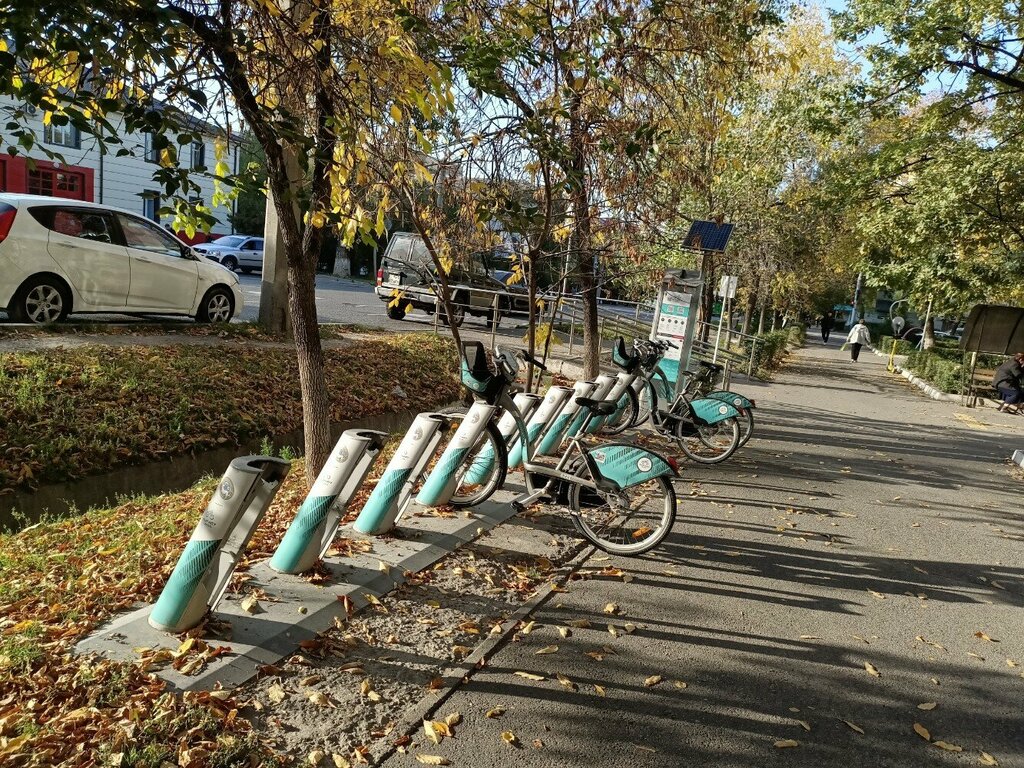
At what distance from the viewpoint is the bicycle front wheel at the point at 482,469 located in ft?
19.4

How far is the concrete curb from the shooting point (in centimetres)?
334

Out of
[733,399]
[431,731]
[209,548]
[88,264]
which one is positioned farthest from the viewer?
[88,264]

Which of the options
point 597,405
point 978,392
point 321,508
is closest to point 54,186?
point 597,405

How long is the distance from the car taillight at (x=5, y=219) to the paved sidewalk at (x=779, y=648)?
25.5ft

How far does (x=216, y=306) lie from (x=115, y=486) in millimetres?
5314

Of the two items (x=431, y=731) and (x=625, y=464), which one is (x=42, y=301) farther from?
(x=431, y=731)

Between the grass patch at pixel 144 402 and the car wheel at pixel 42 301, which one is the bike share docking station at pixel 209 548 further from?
the car wheel at pixel 42 301

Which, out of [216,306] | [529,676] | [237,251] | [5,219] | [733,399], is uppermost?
[5,219]

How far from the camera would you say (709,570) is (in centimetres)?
546

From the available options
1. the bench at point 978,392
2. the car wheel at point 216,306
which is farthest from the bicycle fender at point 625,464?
the bench at point 978,392

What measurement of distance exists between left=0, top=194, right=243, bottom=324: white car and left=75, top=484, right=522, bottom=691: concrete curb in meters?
6.45

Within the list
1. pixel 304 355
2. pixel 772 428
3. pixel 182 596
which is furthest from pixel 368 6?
pixel 772 428

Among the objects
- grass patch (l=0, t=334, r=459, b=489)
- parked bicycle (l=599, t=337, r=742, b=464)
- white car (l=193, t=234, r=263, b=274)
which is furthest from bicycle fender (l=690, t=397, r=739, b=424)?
white car (l=193, t=234, r=263, b=274)

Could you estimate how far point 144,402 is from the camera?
814cm
